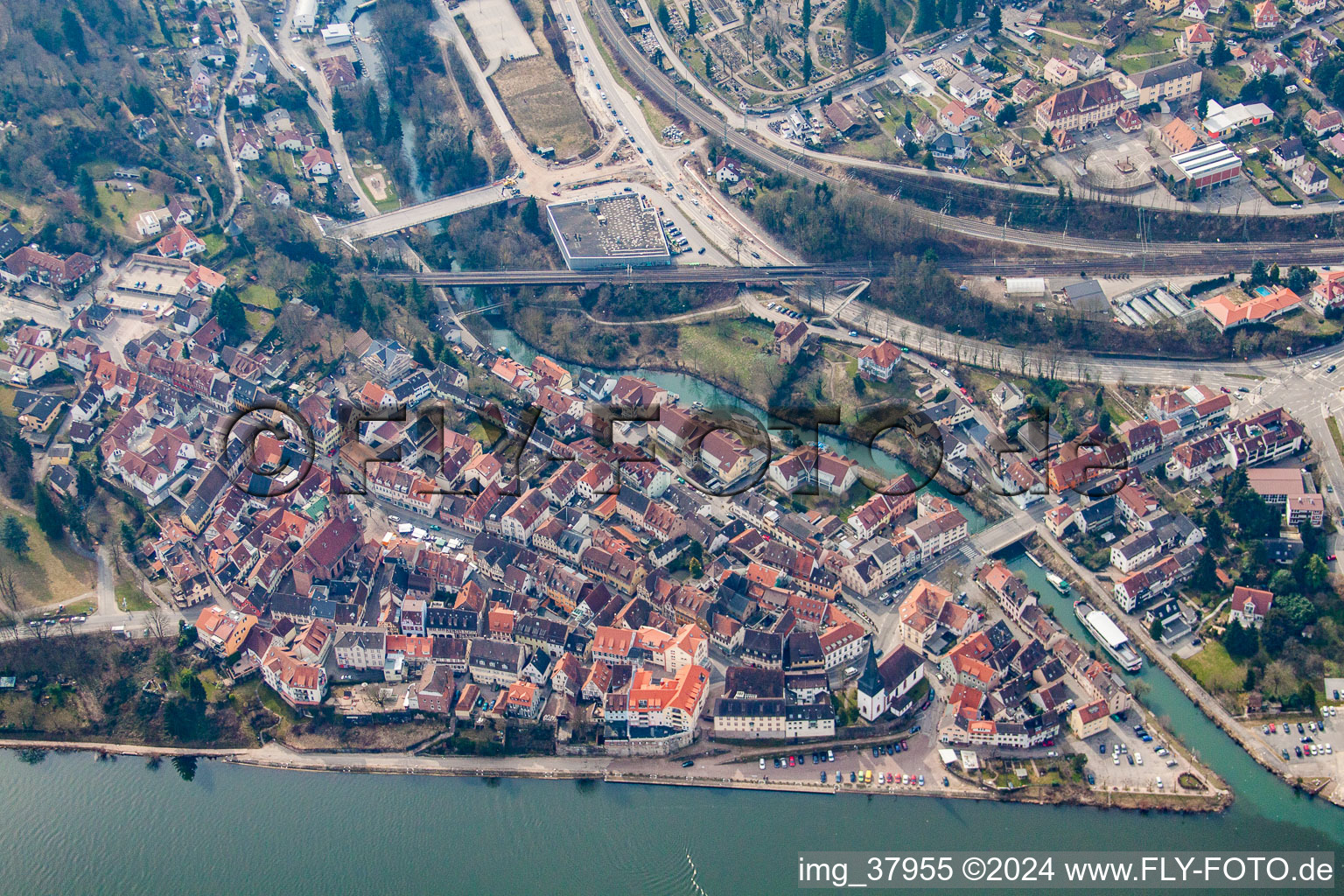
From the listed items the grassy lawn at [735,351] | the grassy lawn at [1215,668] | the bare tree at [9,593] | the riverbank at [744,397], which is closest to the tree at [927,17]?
the grassy lawn at [735,351]

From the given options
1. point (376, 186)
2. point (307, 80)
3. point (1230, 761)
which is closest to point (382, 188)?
point (376, 186)

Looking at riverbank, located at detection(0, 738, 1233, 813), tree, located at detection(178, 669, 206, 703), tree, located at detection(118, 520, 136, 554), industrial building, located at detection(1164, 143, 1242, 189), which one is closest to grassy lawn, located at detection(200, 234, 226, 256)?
tree, located at detection(118, 520, 136, 554)

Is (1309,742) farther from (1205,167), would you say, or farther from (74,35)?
(74,35)

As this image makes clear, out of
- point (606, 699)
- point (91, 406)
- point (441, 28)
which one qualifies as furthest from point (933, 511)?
point (441, 28)

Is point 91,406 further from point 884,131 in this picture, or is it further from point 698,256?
point 884,131

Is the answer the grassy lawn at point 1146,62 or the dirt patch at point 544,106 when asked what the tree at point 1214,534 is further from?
the dirt patch at point 544,106

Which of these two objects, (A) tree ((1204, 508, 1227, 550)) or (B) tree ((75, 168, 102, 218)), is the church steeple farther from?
(B) tree ((75, 168, 102, 218))
